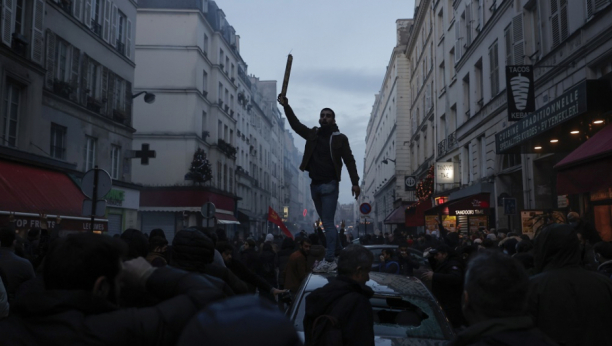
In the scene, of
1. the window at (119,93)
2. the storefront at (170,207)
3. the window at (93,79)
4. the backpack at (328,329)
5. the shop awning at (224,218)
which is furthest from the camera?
the shop awning at (224,218)

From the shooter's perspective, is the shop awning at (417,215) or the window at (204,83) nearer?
the shop awning at (417,215)

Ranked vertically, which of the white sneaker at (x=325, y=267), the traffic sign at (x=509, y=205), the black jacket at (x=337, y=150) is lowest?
the white sneaker at (x=325, y=267)

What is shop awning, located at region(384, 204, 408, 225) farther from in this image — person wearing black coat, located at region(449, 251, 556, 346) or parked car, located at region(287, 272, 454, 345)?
person wearing black coat, located at region(449, 251, 556, 346)

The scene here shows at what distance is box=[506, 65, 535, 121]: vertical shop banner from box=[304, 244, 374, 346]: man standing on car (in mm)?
13413

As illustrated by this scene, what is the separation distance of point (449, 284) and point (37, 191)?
44.3ft

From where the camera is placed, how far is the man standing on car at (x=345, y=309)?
3713 mm

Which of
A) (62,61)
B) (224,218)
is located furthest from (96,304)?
(224,218)

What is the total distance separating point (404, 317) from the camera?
4992mm

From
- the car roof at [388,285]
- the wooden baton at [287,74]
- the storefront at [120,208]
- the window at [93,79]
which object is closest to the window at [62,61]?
the window at [93,79]

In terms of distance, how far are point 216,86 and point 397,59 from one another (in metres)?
17.6

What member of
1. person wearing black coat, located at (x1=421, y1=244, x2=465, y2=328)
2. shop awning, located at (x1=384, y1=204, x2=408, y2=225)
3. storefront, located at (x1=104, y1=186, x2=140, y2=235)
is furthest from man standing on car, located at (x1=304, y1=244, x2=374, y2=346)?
shop awning, located at (x1=384, y1=204, x2=408, y2=225)

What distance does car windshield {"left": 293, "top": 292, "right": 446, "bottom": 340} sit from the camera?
488cm

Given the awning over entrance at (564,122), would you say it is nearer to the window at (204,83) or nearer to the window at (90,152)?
the window at (90,152)

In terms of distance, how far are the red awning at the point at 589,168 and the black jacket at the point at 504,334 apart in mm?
8313
